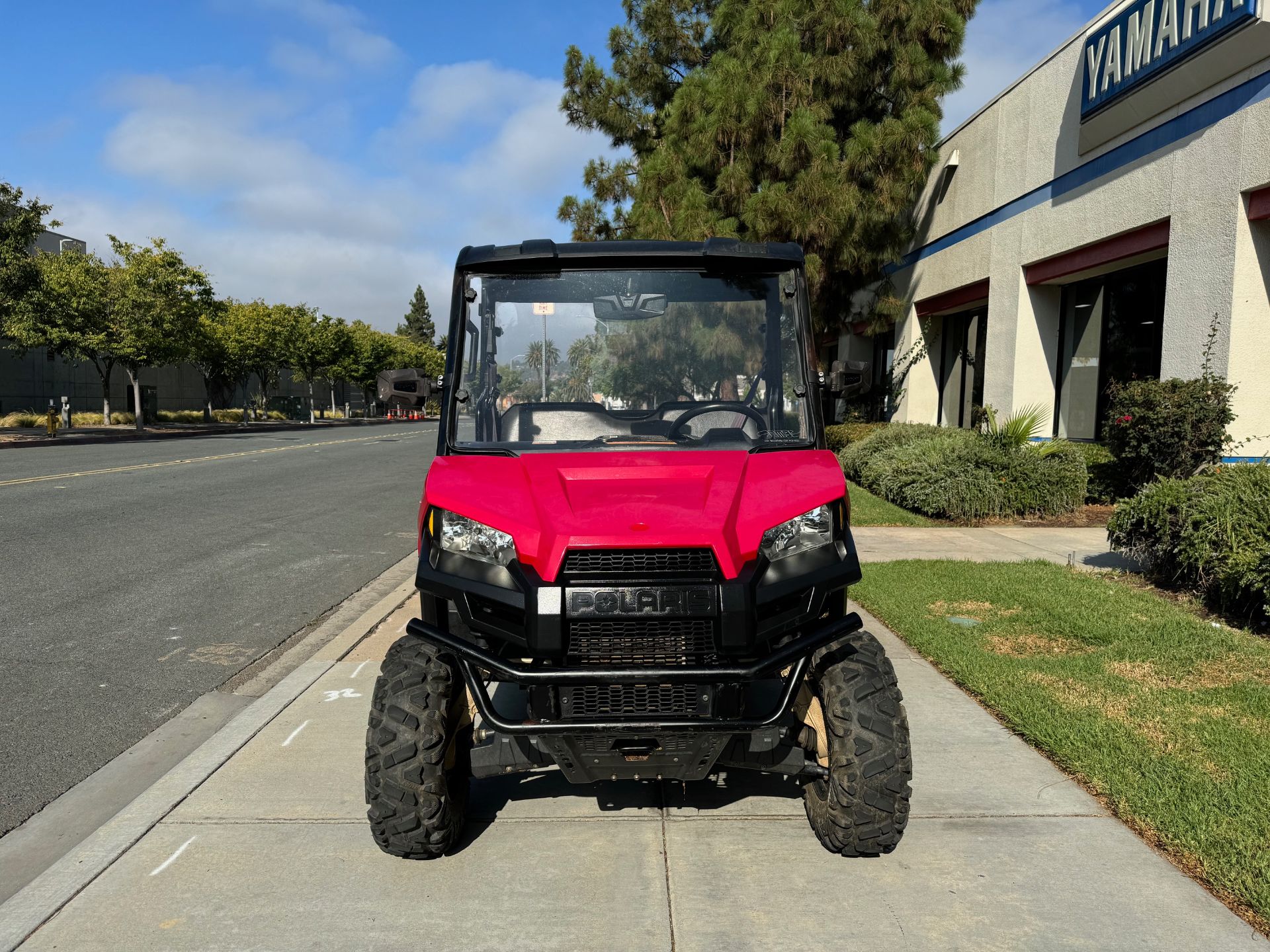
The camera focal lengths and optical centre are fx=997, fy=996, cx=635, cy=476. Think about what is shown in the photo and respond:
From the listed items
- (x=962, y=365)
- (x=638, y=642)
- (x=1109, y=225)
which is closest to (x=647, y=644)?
(x=638, y=642)

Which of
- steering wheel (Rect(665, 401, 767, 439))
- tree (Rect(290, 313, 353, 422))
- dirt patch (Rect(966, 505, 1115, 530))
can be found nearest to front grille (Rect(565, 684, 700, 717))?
steering wheel (Rect(665, 401, 767, 439))

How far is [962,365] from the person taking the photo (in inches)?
832

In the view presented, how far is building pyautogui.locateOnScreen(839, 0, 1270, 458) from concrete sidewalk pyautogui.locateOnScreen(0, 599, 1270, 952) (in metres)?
9.32

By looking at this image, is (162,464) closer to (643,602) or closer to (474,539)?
(474,539)

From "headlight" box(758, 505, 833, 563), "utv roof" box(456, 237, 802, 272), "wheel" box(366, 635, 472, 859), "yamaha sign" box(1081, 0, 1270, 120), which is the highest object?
"yamaha sign" box(1081, 0, 1270, 120)

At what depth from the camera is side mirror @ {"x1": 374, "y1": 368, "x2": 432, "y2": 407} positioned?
434 centimetres

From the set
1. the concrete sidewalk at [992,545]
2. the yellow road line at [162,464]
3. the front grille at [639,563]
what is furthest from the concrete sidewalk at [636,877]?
the yellow road line at [162,464]

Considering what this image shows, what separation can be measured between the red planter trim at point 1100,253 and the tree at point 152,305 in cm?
3314

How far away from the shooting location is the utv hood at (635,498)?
3.10 metres

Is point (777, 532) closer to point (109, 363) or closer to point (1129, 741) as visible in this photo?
A: point (1129, 741)

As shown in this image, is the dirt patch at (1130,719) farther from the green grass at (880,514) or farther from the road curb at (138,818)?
the green grass at (880,514)

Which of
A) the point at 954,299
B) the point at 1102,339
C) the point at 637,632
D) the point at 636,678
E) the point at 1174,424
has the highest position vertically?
the point at 954,299

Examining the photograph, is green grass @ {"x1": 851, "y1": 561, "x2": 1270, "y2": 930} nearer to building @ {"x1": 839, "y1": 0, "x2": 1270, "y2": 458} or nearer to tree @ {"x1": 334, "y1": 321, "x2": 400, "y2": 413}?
building @ {"x1": 839, "y1": 0, "x2": 1270, "y2": 458}

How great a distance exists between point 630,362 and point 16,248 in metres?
35.5
